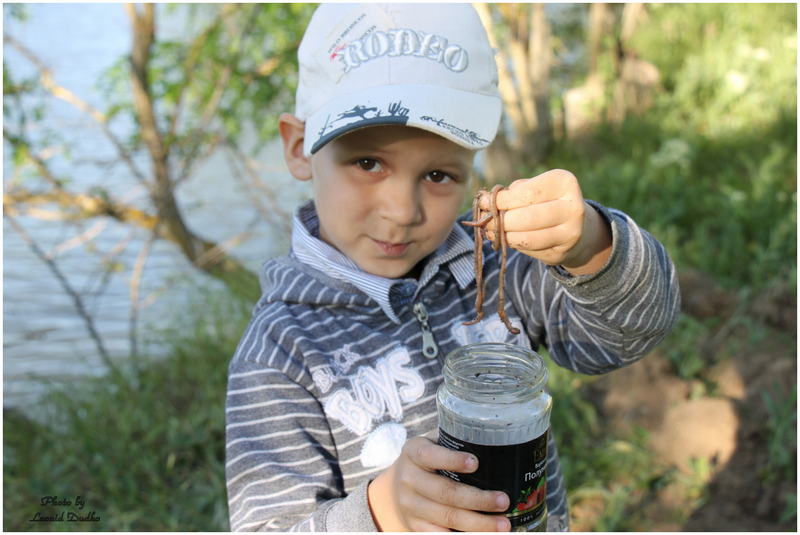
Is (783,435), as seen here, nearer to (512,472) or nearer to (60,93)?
(512,472)

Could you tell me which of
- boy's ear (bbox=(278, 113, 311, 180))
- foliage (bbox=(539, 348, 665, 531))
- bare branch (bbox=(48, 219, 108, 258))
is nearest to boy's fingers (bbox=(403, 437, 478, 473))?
boy's ear (bbox=(278, 113, 311, 180))

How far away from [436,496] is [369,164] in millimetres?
712

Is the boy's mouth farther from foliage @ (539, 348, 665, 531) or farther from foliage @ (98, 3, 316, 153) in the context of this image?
foliage @ (98, 3, 316, 153)

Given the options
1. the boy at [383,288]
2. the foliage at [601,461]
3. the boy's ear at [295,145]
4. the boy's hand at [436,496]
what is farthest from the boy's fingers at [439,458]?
the foliage at [601,461]

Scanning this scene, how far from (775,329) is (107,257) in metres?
3.70

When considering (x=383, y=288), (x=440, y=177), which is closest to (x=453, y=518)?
(x=383, y=288)

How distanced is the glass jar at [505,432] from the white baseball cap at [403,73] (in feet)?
1.75

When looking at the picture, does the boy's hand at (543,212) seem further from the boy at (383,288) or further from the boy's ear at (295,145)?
the boy's ear at (295,145)

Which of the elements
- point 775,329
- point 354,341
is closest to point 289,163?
point 354,341

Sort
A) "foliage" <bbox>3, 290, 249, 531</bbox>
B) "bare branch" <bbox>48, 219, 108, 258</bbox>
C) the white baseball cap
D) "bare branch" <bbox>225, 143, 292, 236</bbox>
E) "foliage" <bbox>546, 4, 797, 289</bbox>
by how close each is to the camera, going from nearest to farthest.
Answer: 1. the white baseball cap
2. "foliage" <bbox>3, 290, 249, 531</bbox>
3. "foliage" <bbox>546, 4, 797, 289</bbox>
4. "bare branch" <bbox>48, 219, 108, 258</bbox>
5. "bare branch" <bbox>225, 143, 292, 236</bbox>

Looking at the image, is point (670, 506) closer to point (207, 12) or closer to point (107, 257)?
point (107, 257)

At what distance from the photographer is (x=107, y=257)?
4.03 m

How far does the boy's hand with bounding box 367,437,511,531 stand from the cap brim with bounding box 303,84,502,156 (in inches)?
24.1

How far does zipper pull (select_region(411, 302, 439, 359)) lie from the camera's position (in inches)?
56.3
